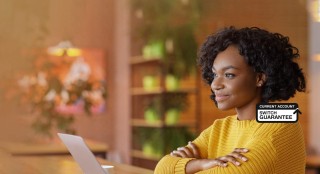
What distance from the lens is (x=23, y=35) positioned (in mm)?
5887

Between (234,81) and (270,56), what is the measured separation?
0.09 metres

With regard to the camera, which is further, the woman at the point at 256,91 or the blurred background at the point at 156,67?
the blurred background at the point at 156,67

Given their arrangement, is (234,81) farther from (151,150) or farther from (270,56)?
(151,150)

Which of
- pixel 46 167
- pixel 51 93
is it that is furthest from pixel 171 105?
pixel 46 167

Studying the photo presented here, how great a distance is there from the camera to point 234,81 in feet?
4.13

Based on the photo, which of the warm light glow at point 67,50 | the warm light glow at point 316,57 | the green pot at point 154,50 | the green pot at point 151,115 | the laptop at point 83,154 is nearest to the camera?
the laptop at point 83,154

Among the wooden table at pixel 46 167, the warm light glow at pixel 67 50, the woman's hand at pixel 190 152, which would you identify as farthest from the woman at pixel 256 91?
the warm light glow at pixel 67 50

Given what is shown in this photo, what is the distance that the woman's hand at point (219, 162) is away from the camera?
4.11 feet

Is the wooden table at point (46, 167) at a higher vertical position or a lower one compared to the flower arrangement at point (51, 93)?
lower

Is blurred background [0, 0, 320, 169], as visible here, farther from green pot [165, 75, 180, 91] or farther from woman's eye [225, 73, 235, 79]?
woman's eye [225, 73, 235, 79]

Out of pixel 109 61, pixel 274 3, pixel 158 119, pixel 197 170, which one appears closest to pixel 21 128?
pixel 109 61

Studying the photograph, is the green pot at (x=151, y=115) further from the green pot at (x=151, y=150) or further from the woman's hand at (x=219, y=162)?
the woman's hand at (x=219, y=162)

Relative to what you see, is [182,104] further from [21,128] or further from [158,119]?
[21,128]

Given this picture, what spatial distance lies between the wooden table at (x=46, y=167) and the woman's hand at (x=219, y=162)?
64 centimetres
